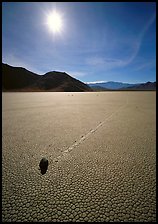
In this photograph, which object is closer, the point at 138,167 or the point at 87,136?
the point at 138,167

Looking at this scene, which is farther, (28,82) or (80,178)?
(28,82)

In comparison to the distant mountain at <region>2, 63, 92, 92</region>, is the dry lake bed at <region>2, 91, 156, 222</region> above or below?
below

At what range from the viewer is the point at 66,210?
1635 mm

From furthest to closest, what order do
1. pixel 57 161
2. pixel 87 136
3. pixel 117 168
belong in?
pixel 87 136 < pixel 57 161 < pixel 117 168

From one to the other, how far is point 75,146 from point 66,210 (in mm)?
1785

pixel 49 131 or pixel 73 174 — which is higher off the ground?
pixel 49 131

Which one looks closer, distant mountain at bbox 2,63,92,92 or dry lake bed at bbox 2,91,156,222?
dry lake bed at bbox 2,91,156,222

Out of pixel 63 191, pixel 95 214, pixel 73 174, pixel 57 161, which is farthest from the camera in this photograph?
pixel 57 161

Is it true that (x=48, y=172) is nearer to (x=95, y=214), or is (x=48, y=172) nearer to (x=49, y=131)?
(x=95, y=214)

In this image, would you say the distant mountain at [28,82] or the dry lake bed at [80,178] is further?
the distant mountain at [28,82]

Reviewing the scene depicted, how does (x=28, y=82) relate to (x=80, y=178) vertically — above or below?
above

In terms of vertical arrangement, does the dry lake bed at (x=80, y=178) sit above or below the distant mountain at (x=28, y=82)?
below

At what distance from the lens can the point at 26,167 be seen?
8.26 feet

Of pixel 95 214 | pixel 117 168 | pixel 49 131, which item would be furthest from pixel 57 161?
pixel 49 131
